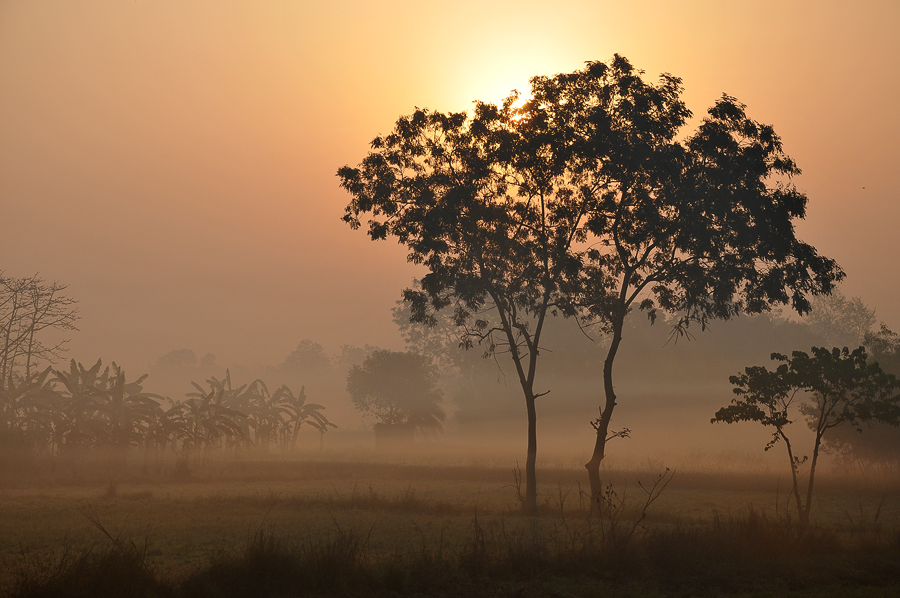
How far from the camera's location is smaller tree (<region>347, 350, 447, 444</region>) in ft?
235

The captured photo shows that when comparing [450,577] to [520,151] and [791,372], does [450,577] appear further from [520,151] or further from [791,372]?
[520,151]

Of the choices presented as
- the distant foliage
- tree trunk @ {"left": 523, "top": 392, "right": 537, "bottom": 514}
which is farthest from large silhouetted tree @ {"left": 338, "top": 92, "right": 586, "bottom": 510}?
the distant foliage

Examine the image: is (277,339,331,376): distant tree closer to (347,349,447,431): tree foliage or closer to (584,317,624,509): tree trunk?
(347,349,447,431): tree foliage

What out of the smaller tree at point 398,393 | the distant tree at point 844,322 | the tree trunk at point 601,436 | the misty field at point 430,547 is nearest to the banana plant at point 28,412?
the misty field at point 430,547

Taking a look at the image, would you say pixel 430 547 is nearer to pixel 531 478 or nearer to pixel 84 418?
pixel 531 478

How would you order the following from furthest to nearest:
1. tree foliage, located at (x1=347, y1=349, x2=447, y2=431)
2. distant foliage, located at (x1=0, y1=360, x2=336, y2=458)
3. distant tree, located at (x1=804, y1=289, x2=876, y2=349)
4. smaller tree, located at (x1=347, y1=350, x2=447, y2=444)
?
distant tree, located at (x1=804, y1=289, x2=876, y2=349) → tree foliage, located at (x1=347, y1=349, x2=447, y2=431) → smaller tree, located at (x1=347, y1=350, x2=447, y2=444) → distant foliage, located at (x1=0, y1=360, x2=336, y2=458)

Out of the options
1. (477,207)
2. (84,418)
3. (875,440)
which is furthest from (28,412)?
(875,440)

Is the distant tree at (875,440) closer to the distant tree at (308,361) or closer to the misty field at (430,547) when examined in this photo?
the misty field at (430,547)

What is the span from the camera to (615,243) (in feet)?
Answer: 73.8

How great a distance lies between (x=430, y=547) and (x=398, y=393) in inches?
2339

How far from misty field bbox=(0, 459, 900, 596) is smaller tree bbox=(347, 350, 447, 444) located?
43319 millimetres

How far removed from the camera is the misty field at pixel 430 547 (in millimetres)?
10594

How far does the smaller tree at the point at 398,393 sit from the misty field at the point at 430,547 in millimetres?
A: 43319

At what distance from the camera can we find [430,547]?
14562 millimetres
